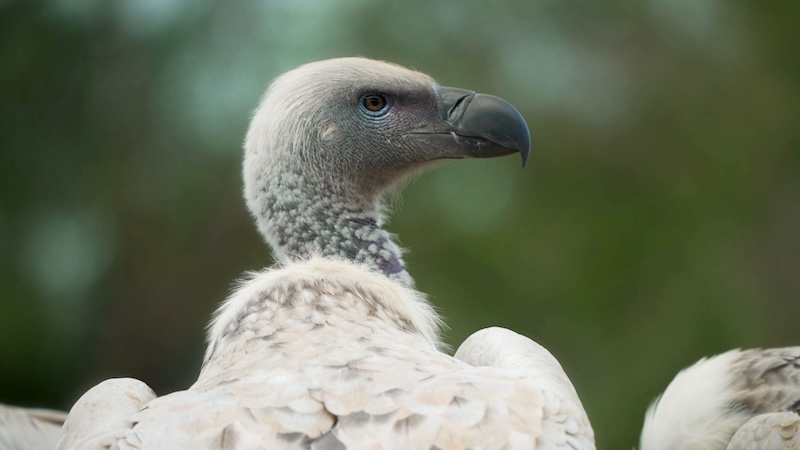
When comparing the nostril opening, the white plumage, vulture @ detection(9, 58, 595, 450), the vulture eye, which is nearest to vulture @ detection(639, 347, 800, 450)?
vulture @ detection(9, 58, 595, 450)

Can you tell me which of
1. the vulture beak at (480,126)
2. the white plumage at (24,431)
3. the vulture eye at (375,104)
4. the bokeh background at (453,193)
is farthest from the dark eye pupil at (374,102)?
the bokeh background at (453,193)

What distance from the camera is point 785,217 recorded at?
7.72 metres

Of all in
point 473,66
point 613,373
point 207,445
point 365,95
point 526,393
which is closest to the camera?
point 207,445

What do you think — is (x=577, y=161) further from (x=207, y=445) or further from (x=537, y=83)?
(x=207, y=445)

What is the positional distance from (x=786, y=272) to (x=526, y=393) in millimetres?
6112

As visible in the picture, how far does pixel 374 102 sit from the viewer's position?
3.27m

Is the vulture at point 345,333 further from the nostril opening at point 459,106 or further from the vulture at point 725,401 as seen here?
the vulture at point 725,401

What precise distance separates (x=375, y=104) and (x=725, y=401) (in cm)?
143

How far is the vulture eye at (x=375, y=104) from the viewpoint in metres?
3.25

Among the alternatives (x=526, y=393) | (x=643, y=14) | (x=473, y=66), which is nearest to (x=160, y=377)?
(x=473, y=66)

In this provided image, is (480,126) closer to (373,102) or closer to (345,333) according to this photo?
(373,102)

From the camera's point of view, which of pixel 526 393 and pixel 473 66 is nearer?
pixel 526 393

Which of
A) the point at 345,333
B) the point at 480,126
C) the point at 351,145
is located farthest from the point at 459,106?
the point at 345,333

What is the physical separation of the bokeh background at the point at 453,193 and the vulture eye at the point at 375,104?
352 cm
